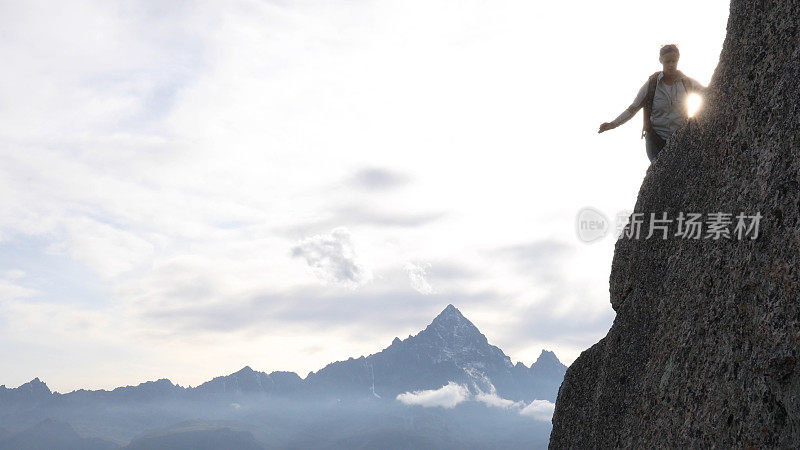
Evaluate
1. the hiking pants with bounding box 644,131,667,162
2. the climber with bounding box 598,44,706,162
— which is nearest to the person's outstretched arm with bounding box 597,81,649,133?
the climber with bounding box 598,44,706,162

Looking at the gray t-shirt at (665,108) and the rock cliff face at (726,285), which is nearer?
the rock cliff face at (726,285)

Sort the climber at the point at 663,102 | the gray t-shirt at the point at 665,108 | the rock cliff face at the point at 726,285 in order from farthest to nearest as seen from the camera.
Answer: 1. the gray t-shirt at the point at 665,108
2. the climber at the point at 663,102
3. the rock cliff face at the point at 726,285

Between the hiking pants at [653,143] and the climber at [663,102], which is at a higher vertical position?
the climber at [663,102]

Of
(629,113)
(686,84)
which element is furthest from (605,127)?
(686,84)

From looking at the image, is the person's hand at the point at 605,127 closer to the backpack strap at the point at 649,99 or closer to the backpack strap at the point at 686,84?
the backpack strap at the point at 649,99

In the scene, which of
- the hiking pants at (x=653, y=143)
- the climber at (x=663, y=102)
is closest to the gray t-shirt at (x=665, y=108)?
the climber at (x=663, y=102)

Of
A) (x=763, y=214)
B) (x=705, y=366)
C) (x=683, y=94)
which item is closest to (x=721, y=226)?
(x=763, y=214)

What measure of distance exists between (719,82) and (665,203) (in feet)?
7.97

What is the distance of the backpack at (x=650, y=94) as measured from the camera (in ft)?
39.9

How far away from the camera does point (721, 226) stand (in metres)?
8.97

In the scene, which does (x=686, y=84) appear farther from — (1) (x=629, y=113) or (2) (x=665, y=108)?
(1) (x=629, y=113)

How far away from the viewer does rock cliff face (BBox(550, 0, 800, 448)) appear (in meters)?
7.50

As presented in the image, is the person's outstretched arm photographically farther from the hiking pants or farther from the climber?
the hiking pants

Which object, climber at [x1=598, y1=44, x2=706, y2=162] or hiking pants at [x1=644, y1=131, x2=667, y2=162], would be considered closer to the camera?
climber at [x1=598, y1=44, x2=706, y2=162]
